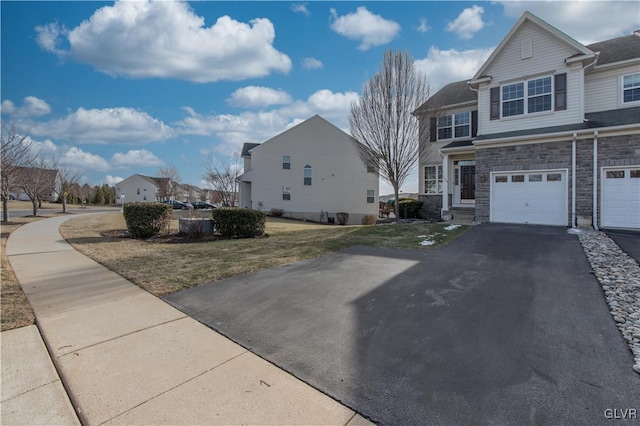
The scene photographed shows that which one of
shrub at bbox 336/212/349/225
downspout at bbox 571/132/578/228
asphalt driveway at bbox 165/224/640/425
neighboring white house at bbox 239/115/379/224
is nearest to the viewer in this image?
asphalt driveway at bbox 165/224/640/425

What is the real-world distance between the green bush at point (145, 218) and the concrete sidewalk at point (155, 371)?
24.3 ft

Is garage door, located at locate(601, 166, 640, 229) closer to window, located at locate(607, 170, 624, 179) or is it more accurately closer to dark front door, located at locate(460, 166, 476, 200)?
window, located at locate(607, 170, 624, 179)

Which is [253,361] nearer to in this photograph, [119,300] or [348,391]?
[348,391]

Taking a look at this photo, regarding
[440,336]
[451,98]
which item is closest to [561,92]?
[451,98]

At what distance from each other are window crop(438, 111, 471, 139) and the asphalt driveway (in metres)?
12.1

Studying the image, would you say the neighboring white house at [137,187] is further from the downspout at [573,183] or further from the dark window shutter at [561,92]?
the downspout at [573,183]

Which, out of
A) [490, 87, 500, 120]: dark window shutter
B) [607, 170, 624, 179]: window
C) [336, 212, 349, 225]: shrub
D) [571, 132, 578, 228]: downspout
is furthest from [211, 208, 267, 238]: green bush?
[336, 212, 349, 225]: shrub

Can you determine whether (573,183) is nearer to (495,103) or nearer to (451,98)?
(495,103)

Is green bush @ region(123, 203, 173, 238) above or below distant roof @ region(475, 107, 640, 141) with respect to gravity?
below

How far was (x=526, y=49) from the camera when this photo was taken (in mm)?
13797

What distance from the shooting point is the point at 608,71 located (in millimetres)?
13547

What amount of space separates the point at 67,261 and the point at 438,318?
8.82 m

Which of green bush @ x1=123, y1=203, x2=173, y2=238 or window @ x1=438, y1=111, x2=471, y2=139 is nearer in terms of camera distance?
green bush @ x1=123, y1=203, x2=173, y2=238
